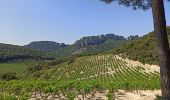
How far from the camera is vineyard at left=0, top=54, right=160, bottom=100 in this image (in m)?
24.1

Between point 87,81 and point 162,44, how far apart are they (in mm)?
19469

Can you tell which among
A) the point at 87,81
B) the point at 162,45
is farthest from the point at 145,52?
the point at 162,45

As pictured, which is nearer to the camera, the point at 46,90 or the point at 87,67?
the point at 46,90

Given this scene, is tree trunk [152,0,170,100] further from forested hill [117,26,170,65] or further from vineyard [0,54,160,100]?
forested hill [117,26,170,65]

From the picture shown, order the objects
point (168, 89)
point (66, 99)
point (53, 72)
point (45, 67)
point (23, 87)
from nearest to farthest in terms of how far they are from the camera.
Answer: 1. point (168, 89)
2. point (66, 99)
3. point (23, 87)
4. point (53, 72)
5. point (45, 67)

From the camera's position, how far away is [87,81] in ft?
106

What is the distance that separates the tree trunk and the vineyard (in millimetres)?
6485

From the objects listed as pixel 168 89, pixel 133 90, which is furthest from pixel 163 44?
pixel 133 90

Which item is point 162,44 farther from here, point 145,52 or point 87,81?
point 145,52

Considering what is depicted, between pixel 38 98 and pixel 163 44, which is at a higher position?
pixel 163 44

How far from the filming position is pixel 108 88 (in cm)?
2734

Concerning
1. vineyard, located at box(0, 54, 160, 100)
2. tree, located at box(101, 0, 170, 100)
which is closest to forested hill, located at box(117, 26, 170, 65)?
vineyard, located at box(0, 54, 160, 100)

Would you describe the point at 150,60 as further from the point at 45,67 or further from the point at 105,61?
the point at 45,67

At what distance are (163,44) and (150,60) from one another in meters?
104
